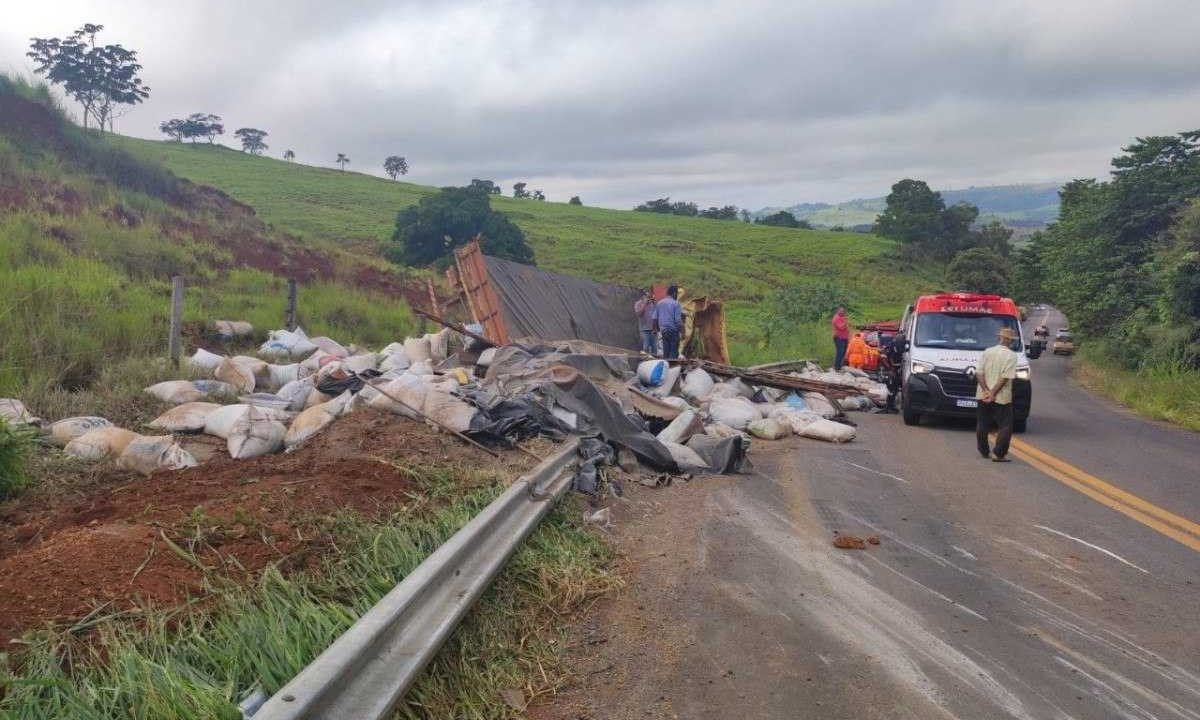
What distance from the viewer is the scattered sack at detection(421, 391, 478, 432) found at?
8.16 metres

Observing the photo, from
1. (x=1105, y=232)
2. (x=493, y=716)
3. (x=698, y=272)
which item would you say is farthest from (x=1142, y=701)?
(x=698, y=272)

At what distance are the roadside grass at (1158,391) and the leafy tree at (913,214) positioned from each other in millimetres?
59218

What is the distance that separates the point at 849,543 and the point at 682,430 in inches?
151

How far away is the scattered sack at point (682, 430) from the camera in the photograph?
9.91 meters

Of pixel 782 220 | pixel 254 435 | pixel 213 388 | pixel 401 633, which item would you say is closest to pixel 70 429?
pixel 254 435

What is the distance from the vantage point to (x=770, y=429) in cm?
1207

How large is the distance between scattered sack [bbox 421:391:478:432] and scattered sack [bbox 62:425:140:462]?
2.50 meters

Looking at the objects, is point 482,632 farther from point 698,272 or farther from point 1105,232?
point 698,272

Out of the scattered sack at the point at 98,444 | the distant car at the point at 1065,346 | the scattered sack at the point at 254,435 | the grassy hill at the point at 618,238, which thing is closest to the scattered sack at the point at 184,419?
the scattered sack at the point at 254,435

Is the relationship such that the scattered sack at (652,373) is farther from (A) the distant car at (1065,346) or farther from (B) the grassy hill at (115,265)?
(A) the distant car at (1065,346)

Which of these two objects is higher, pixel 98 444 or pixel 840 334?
pixel 98 444

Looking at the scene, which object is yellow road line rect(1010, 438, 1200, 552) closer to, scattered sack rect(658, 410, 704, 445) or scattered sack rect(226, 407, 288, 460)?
scattered sack rect(658, 410, 704, 445)

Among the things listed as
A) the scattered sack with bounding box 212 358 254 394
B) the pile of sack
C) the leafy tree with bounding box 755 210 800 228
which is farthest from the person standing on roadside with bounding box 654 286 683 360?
the leafy tree with bounding box 755 210 800 228

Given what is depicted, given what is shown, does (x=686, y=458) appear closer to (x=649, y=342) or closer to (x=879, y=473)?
(x=879, y=473)
